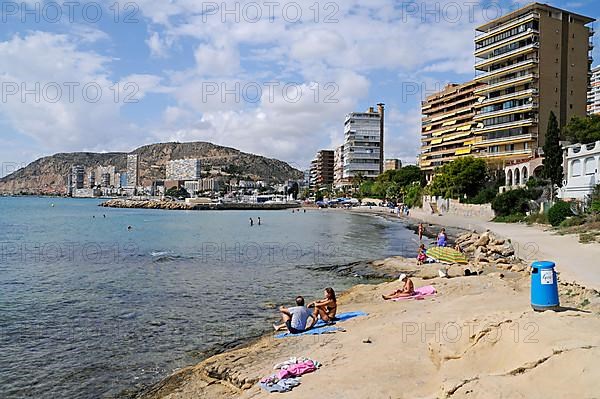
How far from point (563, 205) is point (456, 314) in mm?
27188

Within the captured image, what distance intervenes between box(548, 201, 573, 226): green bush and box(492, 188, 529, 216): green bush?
1191 cm

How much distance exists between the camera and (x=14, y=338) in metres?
14.4

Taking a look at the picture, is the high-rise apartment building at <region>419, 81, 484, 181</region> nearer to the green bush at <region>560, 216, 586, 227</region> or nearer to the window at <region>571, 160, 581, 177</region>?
the window at <region>571, 160, 581, 177</region>

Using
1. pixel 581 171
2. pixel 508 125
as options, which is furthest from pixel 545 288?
pixel 508 125

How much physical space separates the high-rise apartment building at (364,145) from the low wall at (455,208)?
7444 cm

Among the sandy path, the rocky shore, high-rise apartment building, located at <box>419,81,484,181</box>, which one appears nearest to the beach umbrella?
the sandy path

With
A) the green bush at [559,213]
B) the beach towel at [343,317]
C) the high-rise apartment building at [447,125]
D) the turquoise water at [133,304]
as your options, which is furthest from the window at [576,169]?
the high-rise apartment building at [447,125]

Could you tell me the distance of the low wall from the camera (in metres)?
53.5

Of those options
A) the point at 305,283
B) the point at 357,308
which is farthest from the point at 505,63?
the point at 357,308

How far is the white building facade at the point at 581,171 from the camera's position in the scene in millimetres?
38438

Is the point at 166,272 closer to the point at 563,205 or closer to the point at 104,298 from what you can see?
the point at 104,298

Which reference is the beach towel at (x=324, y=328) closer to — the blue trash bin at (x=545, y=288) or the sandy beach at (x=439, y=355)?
the sandy beach at (x=439, y=355)

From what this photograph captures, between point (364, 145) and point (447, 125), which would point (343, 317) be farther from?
point (364, 145)

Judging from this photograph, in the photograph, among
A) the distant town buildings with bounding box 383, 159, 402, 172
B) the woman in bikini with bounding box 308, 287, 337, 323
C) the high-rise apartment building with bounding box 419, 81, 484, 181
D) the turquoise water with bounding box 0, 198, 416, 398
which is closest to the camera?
the turquoise water with bounding box 0, 198, 416, 398
